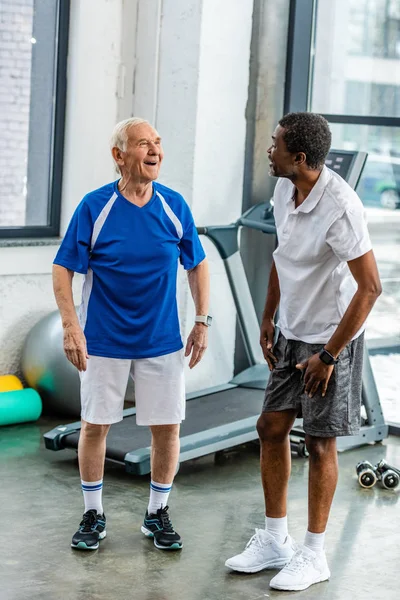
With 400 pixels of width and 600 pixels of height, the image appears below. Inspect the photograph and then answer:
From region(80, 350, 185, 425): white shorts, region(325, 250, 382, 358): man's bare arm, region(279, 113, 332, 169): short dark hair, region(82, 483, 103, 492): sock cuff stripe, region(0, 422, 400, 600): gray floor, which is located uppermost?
region(279, 113, 332, 169): short dark hair

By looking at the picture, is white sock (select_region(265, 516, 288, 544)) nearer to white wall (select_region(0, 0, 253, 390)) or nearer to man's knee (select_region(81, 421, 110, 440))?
man's knee (select_region(81, 421, 110, 440))

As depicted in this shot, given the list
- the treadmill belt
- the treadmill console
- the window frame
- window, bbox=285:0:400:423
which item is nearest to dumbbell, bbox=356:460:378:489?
the treadmill belt

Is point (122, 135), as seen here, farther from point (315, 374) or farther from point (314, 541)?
point (314, 541)

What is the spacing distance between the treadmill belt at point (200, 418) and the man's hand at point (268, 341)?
1183 mm

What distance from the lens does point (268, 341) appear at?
130 inches

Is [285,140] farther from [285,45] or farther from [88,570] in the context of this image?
[285,45]

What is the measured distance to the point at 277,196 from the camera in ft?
10.5

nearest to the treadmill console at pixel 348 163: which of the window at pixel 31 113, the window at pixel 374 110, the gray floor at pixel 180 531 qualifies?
the window at pixel 374 110

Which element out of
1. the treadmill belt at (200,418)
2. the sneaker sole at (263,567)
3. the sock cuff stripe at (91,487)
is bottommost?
the sneaker sole at (263,567)

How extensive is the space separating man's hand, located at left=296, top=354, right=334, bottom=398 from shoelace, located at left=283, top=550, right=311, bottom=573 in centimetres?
54

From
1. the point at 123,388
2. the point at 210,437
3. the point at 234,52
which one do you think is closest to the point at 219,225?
the point at 234,52

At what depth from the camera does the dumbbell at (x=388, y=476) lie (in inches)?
169

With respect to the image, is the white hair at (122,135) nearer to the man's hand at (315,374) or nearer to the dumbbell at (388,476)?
the man's hand at (315,374)

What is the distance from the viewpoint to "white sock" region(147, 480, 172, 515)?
3533 mm
